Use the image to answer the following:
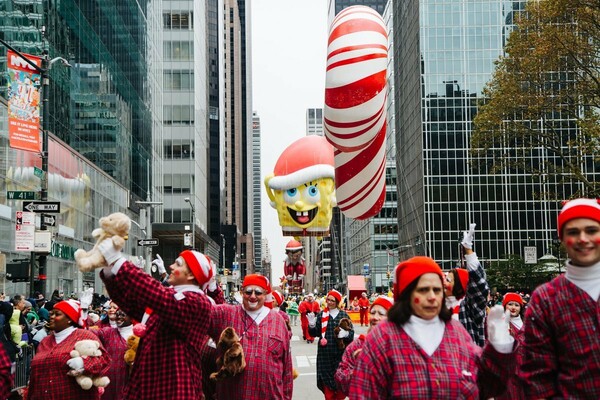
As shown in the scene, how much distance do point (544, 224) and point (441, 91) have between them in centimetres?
1726

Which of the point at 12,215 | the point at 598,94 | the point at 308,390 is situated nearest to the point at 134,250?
the point at 12,215

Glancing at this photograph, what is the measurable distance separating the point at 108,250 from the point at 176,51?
74853 millimetres

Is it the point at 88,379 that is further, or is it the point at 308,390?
the point at 308,390

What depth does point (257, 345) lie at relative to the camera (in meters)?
7.33

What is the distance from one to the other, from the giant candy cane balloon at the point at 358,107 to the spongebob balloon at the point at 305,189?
4195 millimetres

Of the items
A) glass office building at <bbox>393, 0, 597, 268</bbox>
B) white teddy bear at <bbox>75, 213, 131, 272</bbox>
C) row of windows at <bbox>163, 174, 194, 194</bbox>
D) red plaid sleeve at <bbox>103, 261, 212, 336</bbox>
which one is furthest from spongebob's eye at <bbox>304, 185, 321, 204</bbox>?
glass office building at <bbox>393, 0, 597, 268</bbox>

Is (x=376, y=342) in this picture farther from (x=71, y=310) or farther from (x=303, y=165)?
(x=303, y=165)

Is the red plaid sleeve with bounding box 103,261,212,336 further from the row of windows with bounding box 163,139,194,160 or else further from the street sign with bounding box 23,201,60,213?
the row of windows with bounding box 163,139,194,160

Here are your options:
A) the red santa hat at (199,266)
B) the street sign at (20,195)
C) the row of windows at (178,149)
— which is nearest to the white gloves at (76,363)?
the red santa hat at (199,266)

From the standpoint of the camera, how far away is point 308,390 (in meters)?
16.0

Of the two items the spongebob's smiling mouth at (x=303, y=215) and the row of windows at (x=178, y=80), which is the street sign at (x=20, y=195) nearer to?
the spongebob's smiling mouth at (x=303, y=215)

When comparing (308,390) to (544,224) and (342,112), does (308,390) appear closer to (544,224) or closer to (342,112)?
(342,112)

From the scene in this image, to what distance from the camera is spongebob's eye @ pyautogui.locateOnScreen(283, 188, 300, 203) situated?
688 inches

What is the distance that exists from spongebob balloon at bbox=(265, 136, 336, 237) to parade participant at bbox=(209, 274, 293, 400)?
9.61 meters
